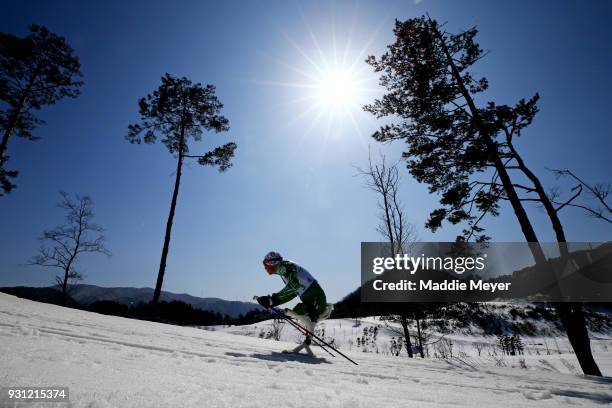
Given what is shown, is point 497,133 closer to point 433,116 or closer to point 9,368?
point 433,116

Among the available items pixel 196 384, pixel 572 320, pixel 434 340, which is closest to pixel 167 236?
pixel 196 384

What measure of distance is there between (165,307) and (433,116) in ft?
86.3

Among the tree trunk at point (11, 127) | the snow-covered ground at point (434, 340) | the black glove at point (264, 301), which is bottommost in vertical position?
the snow-covered ground at point (434, 340)

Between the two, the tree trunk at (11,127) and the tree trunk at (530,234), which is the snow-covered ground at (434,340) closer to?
the tree trunk at (530,234)

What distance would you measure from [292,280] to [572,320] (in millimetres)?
8192

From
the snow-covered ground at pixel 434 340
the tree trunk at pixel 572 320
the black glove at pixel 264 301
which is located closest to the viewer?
the black glove at pixel 264 301

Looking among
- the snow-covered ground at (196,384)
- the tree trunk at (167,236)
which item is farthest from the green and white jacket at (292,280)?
the tree trunk at (167,236)

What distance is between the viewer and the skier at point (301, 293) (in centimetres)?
516

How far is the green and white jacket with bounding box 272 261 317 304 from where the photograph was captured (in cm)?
517

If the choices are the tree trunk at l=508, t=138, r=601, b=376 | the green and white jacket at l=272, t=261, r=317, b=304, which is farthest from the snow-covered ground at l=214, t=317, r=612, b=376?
the green and white jacket at l=272, t=261, r=317, b=304

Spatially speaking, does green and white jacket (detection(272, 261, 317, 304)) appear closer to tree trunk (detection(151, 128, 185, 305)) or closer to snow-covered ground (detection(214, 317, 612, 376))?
tree trunk (detection(151, 128, 185, 305))

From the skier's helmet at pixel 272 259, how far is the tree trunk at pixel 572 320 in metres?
8.05

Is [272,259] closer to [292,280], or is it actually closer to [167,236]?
[292,280]

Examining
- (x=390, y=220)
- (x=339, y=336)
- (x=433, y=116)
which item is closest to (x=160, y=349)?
(x=433, y=116)
